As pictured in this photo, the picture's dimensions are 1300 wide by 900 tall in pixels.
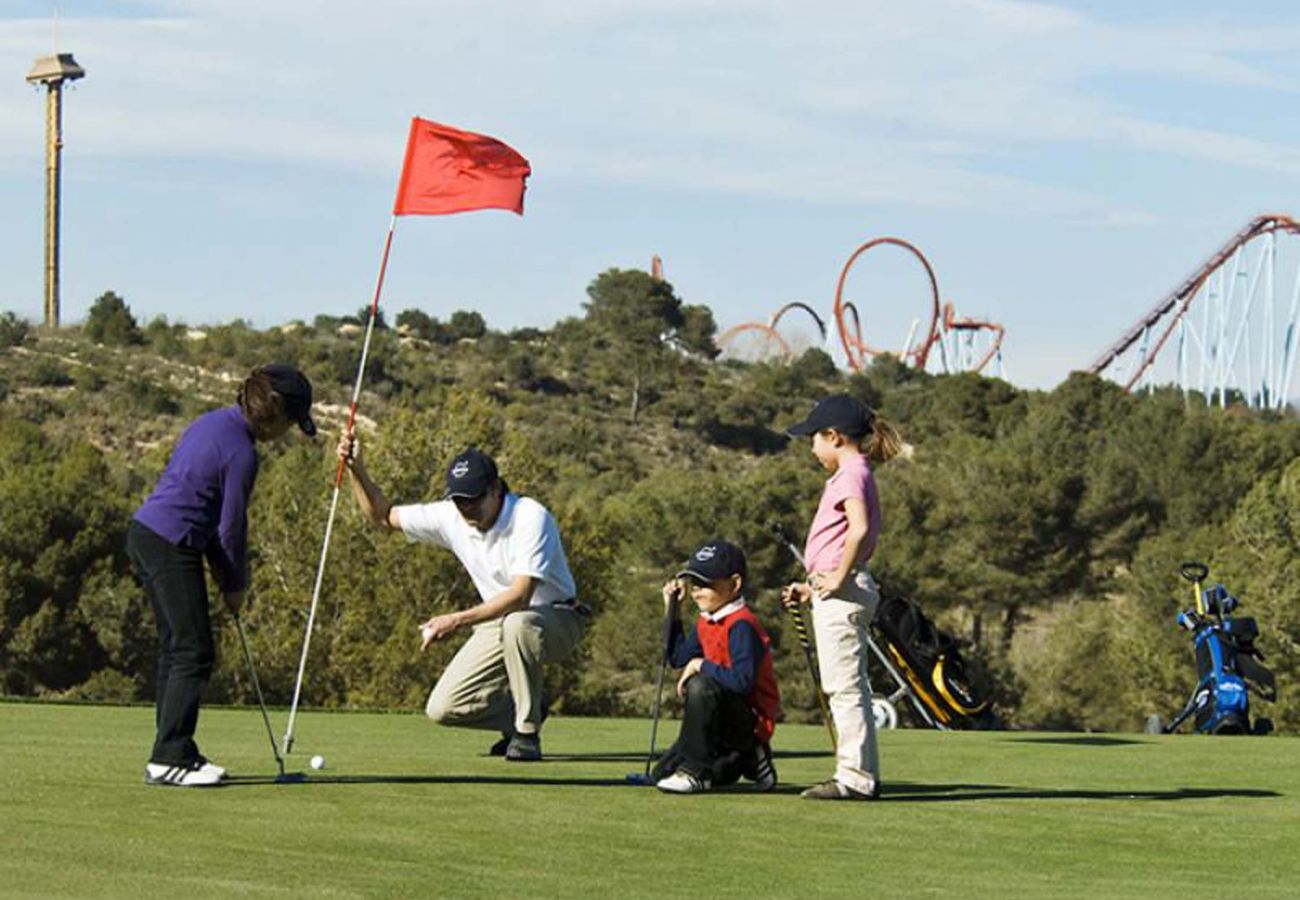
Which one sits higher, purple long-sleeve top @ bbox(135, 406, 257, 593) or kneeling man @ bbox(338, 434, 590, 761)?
purple long-sleeve top @ bbox(135, 406, 257, 593)

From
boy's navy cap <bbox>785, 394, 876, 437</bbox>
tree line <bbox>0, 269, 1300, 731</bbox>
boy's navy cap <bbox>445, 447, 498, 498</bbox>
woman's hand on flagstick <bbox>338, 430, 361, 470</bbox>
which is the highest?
boy's navy cap <bbox>785, 394, 876, 437</bbox>

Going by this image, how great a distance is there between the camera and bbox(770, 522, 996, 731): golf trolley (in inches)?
696

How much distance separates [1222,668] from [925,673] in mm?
2715

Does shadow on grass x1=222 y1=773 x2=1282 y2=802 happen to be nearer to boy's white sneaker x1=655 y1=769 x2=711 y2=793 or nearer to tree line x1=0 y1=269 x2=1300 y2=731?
boy's white sneaker x1=655 y1=769 x2=711 y2=793

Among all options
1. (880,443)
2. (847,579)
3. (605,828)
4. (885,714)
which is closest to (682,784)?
(847,579)

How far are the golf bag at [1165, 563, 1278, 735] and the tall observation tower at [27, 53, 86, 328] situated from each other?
252 feet

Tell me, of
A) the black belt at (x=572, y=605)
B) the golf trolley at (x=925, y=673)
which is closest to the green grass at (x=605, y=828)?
the black belt at (x=572, y=605)

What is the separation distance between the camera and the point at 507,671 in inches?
454

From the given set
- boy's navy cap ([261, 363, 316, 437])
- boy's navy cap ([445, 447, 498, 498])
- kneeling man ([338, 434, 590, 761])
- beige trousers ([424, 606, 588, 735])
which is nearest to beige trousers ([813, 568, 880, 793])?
kneeling man ([338, 434, 590, 761])

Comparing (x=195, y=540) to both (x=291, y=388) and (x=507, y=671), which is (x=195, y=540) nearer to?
(x=291, y=388)

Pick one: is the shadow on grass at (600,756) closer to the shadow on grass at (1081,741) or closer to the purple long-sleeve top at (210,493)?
the purple long-sleeve top at (210,493)

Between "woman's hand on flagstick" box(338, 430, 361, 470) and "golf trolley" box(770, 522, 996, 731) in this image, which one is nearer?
"woman's hand on flagstick" box(338, 430, 361, 470)

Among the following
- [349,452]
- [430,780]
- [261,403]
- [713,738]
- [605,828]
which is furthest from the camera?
[349,452]

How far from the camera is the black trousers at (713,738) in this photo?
10016 millimetres
